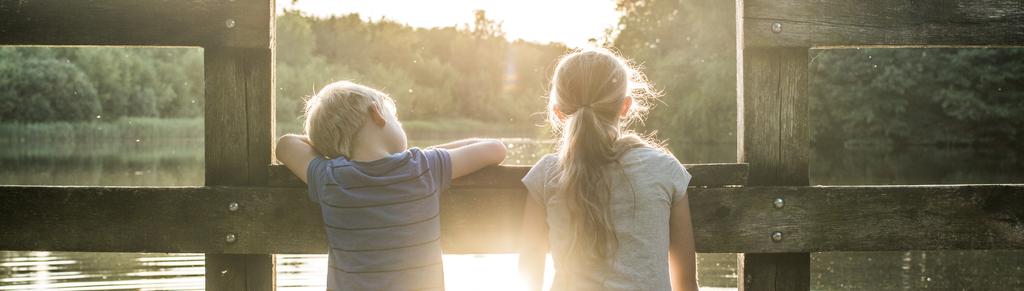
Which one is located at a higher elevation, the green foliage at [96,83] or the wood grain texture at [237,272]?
the green foliage at [96,83]

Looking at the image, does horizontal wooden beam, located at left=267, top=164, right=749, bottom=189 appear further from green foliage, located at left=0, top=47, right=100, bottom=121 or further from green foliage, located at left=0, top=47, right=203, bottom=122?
green foliage, located at left=0, top=47, right=100, bottom=121

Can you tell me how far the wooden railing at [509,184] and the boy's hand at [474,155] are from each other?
6 cm

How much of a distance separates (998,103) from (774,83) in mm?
32093

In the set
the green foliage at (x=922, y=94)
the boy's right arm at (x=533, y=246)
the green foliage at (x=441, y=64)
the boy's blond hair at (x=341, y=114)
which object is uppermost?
the green foliage at (x=441, y=64)

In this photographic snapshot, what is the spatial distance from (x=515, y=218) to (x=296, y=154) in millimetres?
684

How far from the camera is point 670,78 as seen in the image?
32.8m

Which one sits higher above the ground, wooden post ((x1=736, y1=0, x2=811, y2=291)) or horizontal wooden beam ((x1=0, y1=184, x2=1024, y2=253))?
wooden post ((x1=736, y1=0, x2=811, y2=291))

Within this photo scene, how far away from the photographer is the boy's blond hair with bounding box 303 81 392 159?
9.30ft

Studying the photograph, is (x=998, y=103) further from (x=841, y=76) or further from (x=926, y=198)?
(x=926, y=198)

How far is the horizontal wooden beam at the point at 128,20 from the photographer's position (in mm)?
2926

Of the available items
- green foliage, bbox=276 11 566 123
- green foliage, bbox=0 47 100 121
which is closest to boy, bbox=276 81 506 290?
green foliage, bbox=0 47 100 121

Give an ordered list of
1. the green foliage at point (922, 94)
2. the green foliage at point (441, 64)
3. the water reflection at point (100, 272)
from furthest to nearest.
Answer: the green foliage at point (441, 64), the green foliage at point (922, 94), the water reflection at point (100, 272)

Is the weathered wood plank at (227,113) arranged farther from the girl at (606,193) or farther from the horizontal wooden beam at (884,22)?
the horizontal wooden beam at (884,22)

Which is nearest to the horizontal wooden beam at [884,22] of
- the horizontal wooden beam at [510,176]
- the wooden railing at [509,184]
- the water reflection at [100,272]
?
the wooden railing at [509,184]
